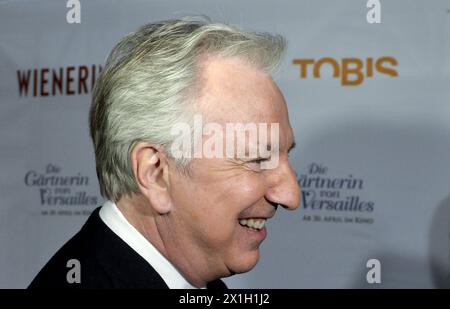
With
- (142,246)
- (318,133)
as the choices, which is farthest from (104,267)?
(318,133)

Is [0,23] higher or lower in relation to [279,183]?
higher

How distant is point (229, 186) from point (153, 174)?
0.46 feet

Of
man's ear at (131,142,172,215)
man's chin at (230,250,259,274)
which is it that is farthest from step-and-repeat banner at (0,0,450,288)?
man's ear at (131,142,172,215)

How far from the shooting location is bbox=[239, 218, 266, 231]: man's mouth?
4.13 ft

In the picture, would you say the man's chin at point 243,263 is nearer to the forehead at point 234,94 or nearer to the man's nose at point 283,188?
the man's nose at point 283,188

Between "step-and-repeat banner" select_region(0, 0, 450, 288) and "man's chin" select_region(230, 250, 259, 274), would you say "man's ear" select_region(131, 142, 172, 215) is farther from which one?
"step-and-repeat banner" select_region(0, 0, 450, 288)

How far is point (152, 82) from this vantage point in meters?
1.22

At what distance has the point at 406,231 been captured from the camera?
2223 mm

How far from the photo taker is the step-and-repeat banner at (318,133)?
7.25 feet

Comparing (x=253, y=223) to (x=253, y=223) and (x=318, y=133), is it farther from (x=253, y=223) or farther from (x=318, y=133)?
(x=318, y=133)
